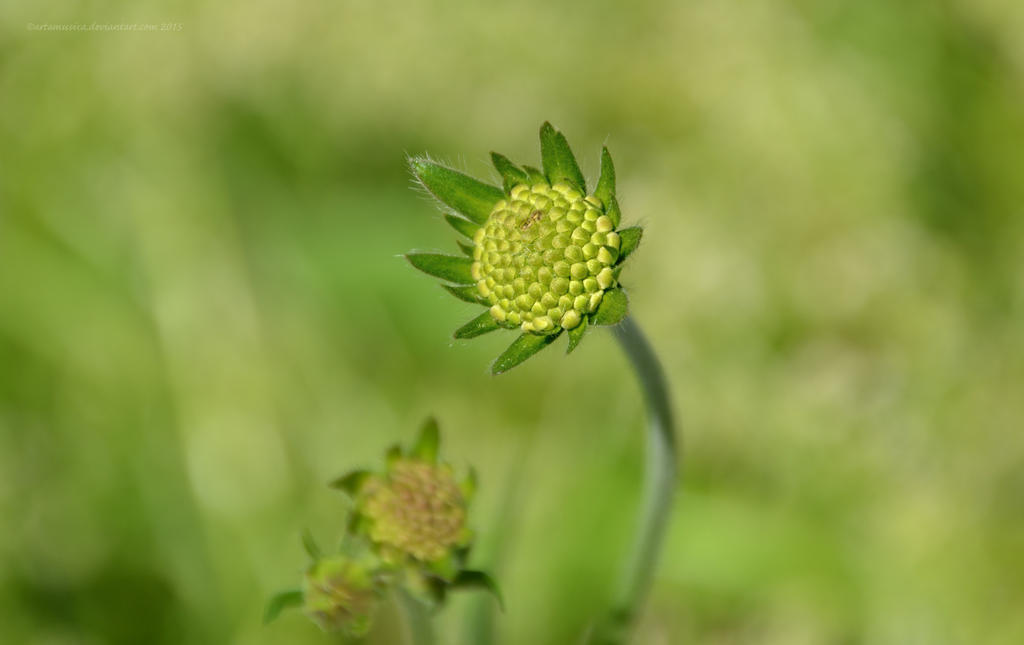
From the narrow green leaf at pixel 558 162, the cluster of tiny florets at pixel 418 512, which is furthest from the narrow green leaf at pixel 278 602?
the narrow green leaf at pixel 558 162

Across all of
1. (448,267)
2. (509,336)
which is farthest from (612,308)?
(509,336)

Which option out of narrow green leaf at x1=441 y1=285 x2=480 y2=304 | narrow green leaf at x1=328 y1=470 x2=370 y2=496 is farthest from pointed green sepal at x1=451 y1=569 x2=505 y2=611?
narrow green leaf at x1=441 y1=285 x2=480 y2=304

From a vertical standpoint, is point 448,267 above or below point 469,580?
above

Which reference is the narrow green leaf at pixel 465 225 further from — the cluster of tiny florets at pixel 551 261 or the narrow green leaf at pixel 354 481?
the narrow green leaf at pixel 354 481

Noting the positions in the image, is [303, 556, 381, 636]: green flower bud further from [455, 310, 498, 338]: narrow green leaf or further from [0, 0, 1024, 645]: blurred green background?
[0, 0, 1024, 645]: blurred green background

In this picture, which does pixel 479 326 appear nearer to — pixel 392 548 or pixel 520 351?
pixel 520 351
